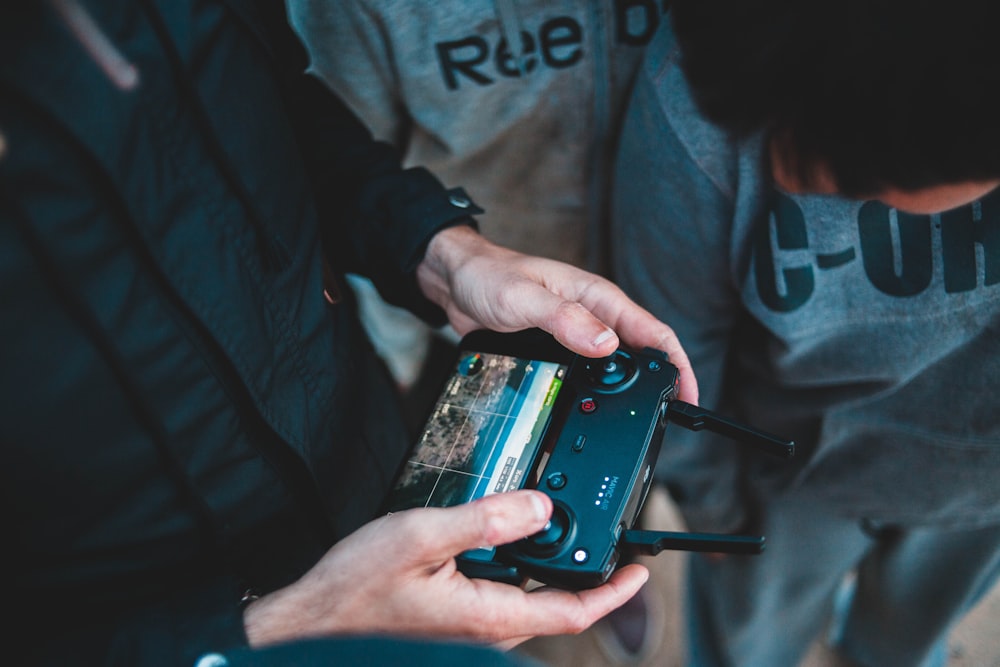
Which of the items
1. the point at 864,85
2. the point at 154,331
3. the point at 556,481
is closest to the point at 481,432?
the point at 556,481

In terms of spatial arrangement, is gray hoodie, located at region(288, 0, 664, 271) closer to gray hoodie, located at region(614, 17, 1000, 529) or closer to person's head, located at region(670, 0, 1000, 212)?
gray hoodie, located at region(614, 17, 1000, 529)

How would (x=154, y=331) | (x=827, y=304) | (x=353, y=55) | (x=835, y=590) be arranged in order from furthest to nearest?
(x=835, y=590) < (x=353, y=55) < (x=827, y=304) < (x=154, y=331)

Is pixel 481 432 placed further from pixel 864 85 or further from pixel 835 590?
pixel 835 590

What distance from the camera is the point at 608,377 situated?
717 millimetres

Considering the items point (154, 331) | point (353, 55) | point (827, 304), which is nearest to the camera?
point (154, 331)

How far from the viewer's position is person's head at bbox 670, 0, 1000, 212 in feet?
1.77

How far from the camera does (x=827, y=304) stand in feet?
2.63

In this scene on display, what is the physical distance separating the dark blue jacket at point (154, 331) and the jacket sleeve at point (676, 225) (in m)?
0.39

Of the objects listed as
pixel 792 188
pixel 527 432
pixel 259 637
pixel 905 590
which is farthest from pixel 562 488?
pixel 905 590

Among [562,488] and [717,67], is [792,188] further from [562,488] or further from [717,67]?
[562,488]

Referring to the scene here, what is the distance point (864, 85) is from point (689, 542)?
41 centimetres

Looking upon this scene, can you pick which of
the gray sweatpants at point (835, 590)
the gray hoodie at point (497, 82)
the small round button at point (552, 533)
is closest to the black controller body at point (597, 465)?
the small round button at point (552, 533)

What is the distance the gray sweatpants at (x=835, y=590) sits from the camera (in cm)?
116

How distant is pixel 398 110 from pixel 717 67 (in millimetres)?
505
